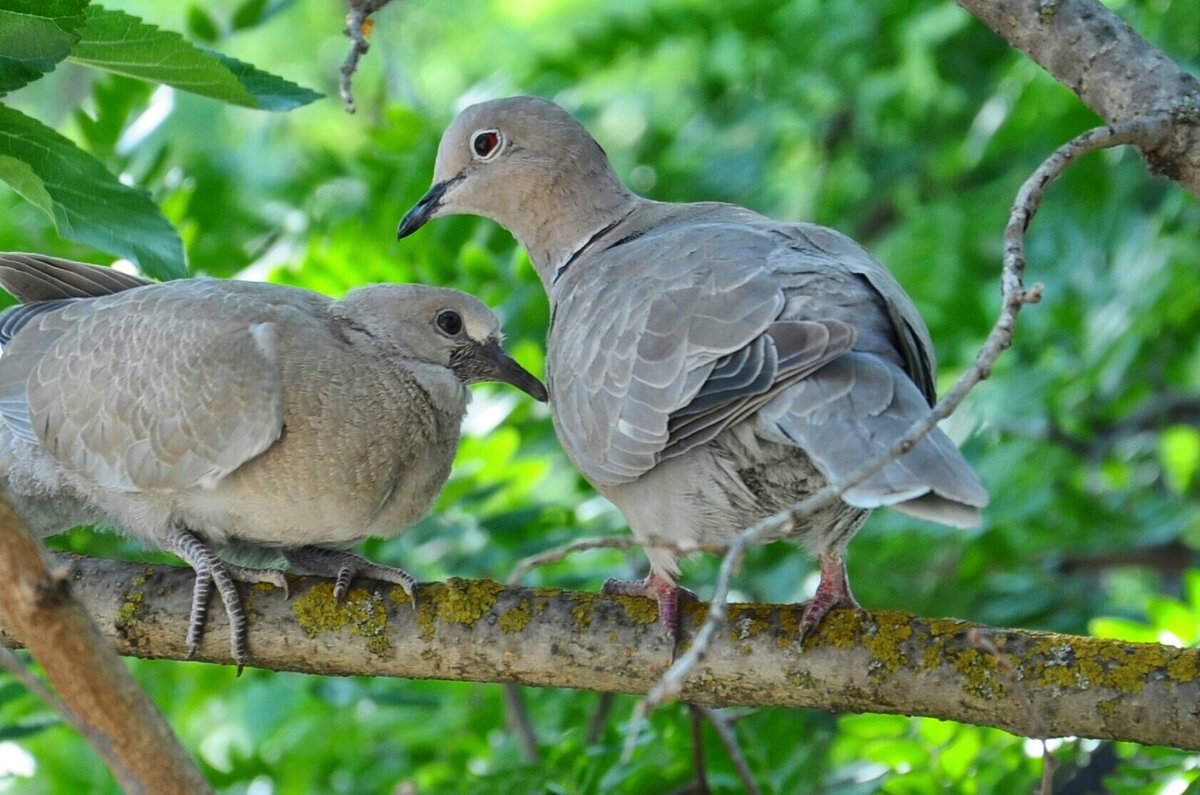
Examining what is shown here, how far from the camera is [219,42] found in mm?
4102

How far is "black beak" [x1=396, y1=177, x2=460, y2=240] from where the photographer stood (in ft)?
12.2

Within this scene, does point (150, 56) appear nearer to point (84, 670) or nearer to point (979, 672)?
point (84, 670)

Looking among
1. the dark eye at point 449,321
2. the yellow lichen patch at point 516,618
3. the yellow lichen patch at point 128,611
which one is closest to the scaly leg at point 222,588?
the yellow lichen patch at point 128,611

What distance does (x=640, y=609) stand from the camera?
278 cm

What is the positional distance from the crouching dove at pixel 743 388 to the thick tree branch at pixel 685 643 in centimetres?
10

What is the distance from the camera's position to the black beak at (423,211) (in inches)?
147

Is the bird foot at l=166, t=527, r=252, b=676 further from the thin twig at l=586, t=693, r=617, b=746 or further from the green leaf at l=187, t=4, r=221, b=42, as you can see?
the green leaf at l=187, t=4, r=221, b=42

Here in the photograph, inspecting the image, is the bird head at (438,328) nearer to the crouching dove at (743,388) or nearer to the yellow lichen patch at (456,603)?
the crouching dove at (743,388)

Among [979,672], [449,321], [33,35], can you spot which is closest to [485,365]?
[449,321]

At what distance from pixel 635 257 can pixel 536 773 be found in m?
1.33

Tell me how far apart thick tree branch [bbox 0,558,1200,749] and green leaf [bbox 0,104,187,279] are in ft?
2.26

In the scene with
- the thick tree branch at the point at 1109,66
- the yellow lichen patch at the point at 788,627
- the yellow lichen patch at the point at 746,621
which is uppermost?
the thick tree branch at the point at 1109,66

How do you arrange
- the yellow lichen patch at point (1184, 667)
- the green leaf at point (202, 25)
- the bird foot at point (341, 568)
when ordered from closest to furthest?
the yellow lichen patch at point (1184, 667)
the bird foot at point (341, 568)
the green leaf at point (202, 25)

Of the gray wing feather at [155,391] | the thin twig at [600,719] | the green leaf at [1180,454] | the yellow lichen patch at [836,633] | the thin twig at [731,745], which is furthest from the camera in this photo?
the green leaf at [1180,454]
